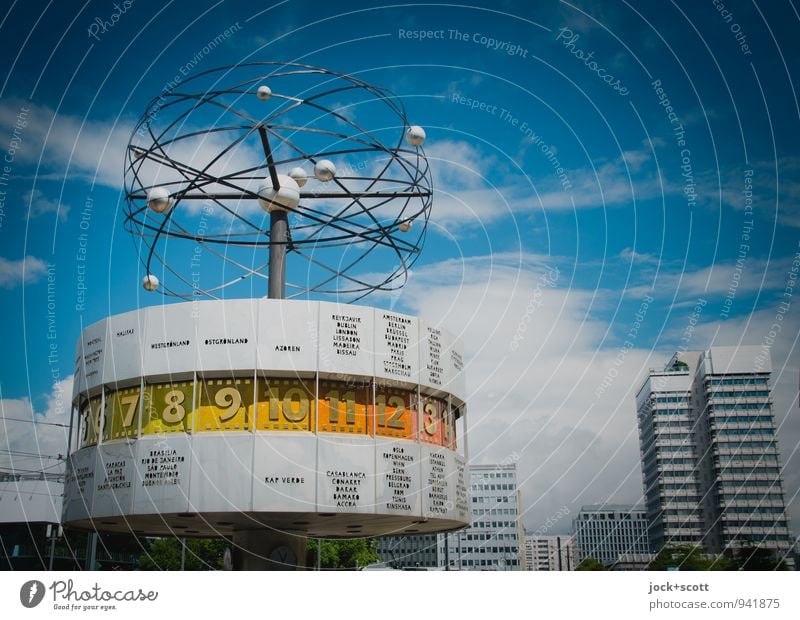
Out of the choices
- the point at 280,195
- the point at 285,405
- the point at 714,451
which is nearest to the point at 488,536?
the point at 714,451

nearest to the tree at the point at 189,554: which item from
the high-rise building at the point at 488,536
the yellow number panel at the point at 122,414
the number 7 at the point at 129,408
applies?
the yellow number panel at the point at 122,414

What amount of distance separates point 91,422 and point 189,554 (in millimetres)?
46967

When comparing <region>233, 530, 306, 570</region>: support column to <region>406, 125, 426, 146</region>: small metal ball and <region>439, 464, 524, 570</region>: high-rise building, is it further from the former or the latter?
<region>439, 464, 524, 570</region>: high-rise building

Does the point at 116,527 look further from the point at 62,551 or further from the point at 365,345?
the point at 62,551

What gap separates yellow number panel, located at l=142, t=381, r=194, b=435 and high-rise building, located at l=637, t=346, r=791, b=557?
314ft

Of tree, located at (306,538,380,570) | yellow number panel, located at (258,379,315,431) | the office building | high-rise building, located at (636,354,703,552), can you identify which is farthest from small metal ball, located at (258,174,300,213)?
high-rise building, located at (636,354,703,552)

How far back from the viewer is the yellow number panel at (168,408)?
1653 cm

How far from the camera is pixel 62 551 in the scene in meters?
55.0

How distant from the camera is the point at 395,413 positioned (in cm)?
1761

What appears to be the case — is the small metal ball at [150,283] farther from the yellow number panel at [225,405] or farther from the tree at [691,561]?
the tree at [691,561]

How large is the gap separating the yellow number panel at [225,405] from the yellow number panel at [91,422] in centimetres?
265

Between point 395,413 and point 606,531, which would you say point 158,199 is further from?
point 606,531
